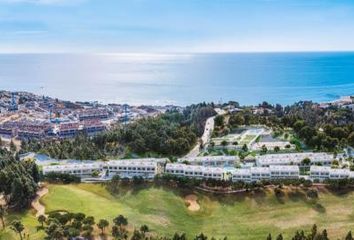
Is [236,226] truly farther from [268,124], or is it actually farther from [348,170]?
[268,124]

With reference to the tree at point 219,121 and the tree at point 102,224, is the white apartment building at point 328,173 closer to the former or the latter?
the tree at point 102,224

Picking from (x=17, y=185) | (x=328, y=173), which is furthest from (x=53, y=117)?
(x=328, y=173)

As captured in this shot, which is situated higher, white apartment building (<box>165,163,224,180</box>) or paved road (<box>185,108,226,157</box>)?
paved road (<box>185,108,226,157</box>)

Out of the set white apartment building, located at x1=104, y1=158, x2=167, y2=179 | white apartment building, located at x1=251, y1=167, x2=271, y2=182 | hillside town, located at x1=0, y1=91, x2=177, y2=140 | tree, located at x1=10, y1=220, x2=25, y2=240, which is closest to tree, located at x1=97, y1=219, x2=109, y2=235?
tree, located at x1=10, y1=220, x2=25, y2=240

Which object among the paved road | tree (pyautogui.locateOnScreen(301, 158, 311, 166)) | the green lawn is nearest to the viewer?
the green lawn

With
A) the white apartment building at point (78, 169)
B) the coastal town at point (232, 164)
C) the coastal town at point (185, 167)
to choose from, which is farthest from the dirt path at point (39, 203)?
the white apartment building at point (78, 169)

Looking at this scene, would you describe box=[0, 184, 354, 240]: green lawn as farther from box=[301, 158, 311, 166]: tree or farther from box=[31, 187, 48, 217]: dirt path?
box=[301, 158, 311, 166]: tree

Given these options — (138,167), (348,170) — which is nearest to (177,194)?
(138,167)
